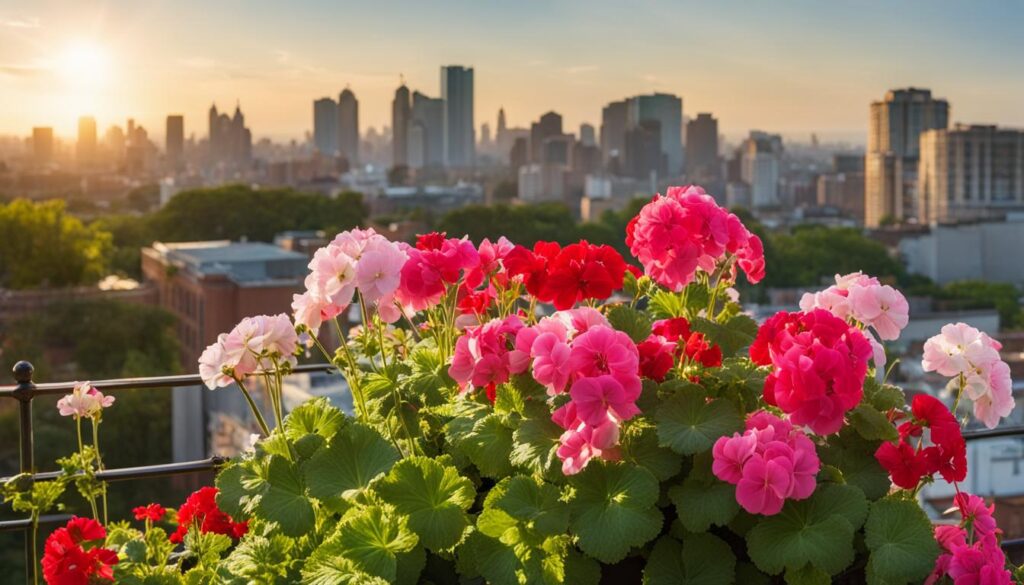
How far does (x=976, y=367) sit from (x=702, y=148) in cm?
11262

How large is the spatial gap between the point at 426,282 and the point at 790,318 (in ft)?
1.75

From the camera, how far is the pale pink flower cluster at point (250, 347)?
1800 millimetres

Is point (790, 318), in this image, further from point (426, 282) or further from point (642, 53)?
point (642, 53)

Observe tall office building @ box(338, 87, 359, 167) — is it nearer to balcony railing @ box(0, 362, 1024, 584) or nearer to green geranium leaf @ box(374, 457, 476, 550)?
balcony railing @ box(0, 362, 1024, 584)

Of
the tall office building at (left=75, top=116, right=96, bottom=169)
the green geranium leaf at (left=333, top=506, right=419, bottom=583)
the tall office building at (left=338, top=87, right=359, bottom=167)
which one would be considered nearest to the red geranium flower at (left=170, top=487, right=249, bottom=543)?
the green geranium leaf at (left=333, top=506, right=419, bottom=583)

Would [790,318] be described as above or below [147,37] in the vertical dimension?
below

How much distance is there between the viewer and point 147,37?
Answer: 218ft

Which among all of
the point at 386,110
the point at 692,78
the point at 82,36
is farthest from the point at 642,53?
the point at 386,110

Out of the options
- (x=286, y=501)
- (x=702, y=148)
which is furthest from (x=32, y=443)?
(x=702, y=148)

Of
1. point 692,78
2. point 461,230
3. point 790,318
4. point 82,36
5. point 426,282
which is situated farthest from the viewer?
point 692,78

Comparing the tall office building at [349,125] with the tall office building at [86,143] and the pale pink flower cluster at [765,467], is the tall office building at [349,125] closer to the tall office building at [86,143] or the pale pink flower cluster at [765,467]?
the tall office building at [86,143]

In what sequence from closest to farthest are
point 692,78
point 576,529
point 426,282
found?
point 576,529
point 426,282
point 692,78

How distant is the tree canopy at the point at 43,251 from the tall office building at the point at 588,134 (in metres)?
78.9

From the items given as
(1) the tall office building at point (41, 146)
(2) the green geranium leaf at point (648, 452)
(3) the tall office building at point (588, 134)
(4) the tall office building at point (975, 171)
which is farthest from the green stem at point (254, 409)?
(3) the tall office building at point (588, 134)
